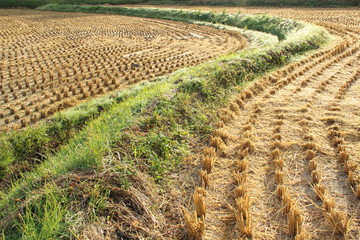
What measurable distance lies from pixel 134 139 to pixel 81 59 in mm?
7177

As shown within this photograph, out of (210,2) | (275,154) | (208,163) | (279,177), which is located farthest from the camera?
(210,2)

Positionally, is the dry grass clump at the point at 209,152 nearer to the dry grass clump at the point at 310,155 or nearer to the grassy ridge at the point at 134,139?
the grassy ridge at the point at 134,139

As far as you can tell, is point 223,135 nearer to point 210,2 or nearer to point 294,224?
point 294,224

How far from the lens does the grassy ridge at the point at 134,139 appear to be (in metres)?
2.44

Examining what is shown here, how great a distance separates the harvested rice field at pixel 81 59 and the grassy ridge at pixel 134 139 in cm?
149

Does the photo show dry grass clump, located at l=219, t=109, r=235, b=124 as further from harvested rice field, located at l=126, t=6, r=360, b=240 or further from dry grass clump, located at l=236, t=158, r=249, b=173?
dry grass clump, located at l=236, t=158, r=249, b=173

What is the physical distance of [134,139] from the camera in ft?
12.3

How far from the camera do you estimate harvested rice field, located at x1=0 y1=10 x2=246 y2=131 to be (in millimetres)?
6281

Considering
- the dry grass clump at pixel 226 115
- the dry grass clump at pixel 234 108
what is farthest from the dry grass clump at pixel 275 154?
the dry grass clump at pixel 234 108

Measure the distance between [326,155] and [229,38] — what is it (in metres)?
11.4

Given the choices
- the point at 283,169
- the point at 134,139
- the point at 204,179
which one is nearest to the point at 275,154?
the point at 283,169

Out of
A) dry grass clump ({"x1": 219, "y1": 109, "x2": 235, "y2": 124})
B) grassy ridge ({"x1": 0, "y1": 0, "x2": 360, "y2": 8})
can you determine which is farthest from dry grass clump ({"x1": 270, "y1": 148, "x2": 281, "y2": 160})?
grassy ridge ({"x1": 0, "y1": 0, "x2": 360, "y2": 8})

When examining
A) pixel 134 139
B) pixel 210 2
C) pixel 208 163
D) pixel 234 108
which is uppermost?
pixel 134 139

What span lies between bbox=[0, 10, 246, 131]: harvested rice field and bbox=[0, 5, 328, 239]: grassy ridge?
1.49 meters
